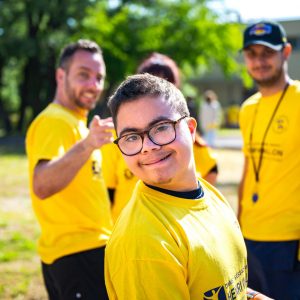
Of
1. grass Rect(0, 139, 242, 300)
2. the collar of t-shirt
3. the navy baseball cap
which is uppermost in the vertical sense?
the navy baseball cap

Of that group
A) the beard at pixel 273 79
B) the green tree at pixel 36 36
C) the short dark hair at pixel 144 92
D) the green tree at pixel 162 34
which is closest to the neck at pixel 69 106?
the short dark hair at pixel 144 92

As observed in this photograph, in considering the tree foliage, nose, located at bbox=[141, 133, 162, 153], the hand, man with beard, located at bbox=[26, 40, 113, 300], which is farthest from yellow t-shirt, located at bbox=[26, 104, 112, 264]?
the tree foliage

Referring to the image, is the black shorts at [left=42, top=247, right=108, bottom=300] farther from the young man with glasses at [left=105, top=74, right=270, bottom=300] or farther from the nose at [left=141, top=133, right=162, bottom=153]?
the nose at [left=141, top=133, right=162, bottom=153]

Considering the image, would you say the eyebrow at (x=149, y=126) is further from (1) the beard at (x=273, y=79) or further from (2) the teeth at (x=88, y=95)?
(1) the beard at (x=273, y=79)

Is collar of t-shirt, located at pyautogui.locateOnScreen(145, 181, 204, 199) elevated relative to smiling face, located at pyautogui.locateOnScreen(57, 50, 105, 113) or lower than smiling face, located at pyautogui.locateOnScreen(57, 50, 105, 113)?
lower

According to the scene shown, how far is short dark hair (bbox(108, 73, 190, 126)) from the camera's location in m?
1.71

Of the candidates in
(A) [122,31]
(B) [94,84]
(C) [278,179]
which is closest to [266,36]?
(C) [278,179]

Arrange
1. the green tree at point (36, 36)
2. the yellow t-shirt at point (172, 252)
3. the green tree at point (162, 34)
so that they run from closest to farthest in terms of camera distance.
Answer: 1. the yellow t-shirt at point (172, 252)
2. the green tree at point (162, 34)
3. the green tree at point (36, 36)

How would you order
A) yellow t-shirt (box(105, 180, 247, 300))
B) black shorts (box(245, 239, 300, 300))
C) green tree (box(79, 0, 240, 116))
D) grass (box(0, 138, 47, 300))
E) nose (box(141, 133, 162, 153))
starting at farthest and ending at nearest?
green tree (box(79, 0, 240, 116)), grass (box(0, 138, 47, 300)), black shorts (box(245, 239, 300, 300)), nose (box(141, 133, 162, 153)), yellow t-shirt (box(105, 180, 247, 300))

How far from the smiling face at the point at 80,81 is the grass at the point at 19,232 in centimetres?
227

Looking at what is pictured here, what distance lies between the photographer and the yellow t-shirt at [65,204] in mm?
2666

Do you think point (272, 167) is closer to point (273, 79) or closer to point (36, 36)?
point (273, 79)

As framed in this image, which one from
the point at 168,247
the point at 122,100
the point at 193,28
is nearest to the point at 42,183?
the point at 122,100

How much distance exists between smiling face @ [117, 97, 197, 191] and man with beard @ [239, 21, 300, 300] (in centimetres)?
151
